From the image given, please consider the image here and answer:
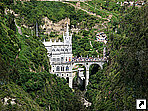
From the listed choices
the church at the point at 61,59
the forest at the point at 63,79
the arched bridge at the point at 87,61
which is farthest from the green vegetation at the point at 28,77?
the arched bridge at the point at 87,61

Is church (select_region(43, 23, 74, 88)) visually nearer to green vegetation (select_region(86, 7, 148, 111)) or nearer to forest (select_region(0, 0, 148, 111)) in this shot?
forest (select_region(0, 0, 148, 111))

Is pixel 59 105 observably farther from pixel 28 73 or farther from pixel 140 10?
pixel 140 10

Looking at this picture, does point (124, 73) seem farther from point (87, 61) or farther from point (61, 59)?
Result: point (61, 59)

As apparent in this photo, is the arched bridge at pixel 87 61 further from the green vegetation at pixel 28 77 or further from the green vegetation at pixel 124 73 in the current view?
the green vegetation at pixel 28 77

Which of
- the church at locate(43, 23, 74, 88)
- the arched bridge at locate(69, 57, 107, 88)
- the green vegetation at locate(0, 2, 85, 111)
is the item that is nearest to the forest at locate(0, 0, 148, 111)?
the green vegetation at locate(0, 2, 85, 111)

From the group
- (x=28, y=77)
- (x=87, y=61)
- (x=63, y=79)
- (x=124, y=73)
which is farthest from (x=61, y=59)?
(x=28, y=77)
